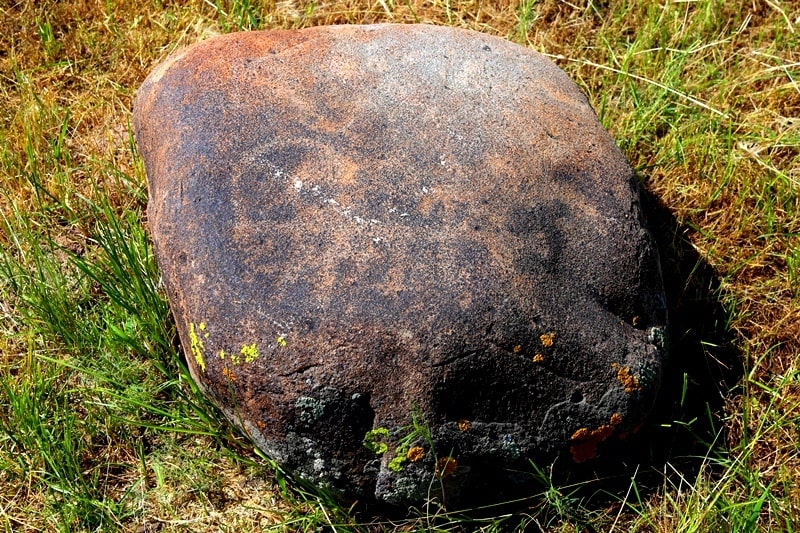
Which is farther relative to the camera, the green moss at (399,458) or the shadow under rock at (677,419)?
the shadow under rock at (677,419)

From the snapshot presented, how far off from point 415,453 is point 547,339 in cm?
41

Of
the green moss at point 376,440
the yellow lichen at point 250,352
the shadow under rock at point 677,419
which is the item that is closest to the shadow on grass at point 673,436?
the shadow under rock at point 677,419

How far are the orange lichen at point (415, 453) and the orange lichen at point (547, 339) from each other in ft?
1.24

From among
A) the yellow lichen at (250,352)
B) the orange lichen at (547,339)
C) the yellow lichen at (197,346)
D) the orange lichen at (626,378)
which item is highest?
the yellow lichen at (250,352)

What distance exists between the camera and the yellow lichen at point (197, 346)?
6.82 ft

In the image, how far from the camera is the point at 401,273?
2.03 m

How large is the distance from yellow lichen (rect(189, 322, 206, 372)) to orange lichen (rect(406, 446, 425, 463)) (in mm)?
531

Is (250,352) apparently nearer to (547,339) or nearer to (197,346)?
(197,346)

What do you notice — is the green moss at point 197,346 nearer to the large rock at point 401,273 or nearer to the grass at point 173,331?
the large rock at point 401,273

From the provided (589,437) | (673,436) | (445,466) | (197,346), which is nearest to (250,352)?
(197,346)

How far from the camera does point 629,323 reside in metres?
2.18

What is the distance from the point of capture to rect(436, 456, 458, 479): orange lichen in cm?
205

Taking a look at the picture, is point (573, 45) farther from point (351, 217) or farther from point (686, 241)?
point (351, 217)

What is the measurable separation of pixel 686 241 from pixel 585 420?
3.64ft
